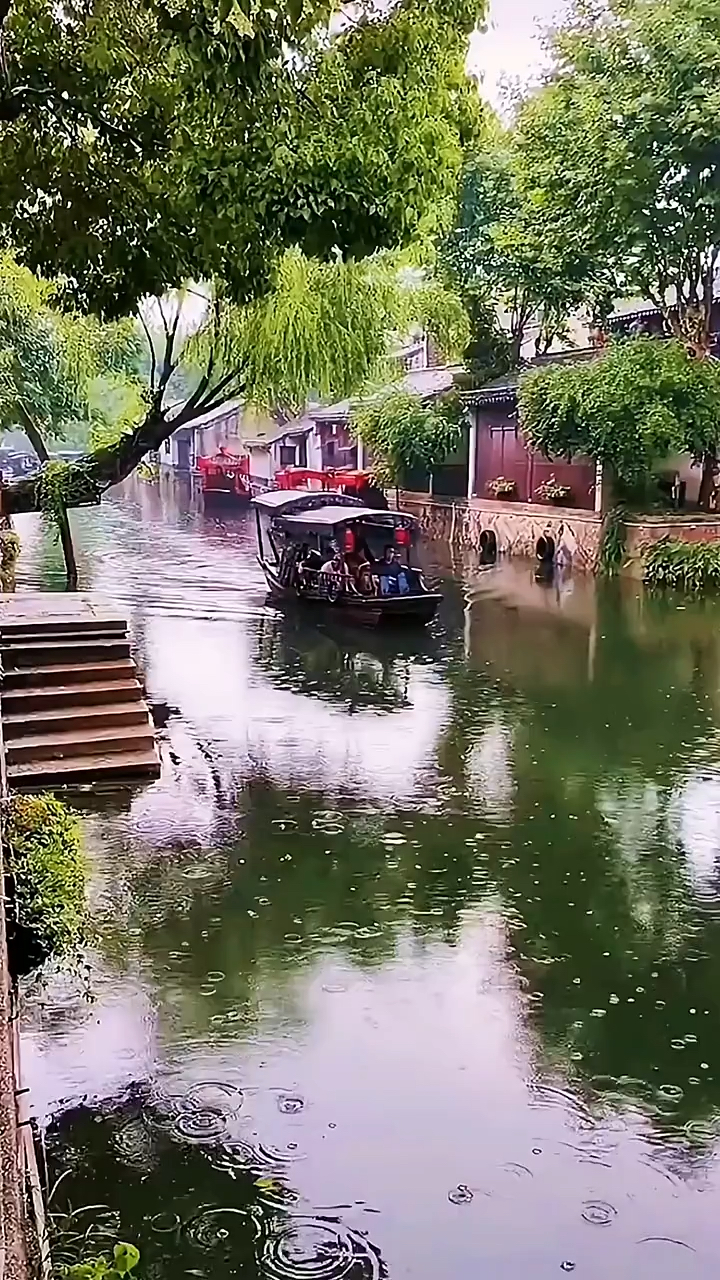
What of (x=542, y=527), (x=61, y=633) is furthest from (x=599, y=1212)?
(x=542, y=527)

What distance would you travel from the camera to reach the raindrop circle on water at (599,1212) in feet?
13.1

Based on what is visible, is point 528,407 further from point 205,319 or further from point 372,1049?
point 372,1049

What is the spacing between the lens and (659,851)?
726 cm

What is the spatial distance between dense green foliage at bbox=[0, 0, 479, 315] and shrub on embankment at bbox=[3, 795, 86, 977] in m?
2.49

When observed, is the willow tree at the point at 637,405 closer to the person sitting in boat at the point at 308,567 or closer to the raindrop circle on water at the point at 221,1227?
the person sitting in boat at the point at 308,567

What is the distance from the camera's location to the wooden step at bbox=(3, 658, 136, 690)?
894cm

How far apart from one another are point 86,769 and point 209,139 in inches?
188

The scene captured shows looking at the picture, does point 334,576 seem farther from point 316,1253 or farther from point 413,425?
point 316,1253

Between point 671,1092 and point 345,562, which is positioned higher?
point 345,562

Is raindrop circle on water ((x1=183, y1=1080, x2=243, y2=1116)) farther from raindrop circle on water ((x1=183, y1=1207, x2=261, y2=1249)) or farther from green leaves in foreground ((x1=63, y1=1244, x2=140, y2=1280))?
green leaves in foreground ((x1=63, y1=1244, x2=140, y2=1280))

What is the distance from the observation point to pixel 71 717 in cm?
873

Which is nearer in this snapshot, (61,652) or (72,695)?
(72,695)

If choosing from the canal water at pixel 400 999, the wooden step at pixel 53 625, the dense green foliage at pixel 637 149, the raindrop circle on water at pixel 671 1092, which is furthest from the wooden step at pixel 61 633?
the dense green foliage at pixel 637 149

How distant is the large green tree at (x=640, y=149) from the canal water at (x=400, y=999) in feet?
35.3
